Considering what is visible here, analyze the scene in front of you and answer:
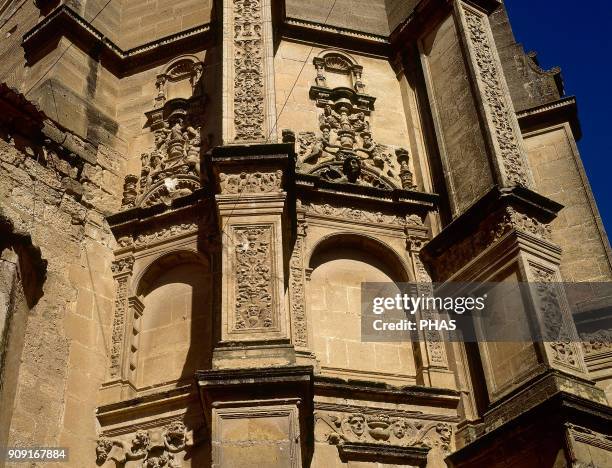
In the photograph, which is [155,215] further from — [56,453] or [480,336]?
[480,336]

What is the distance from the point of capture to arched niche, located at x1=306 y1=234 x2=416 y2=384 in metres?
10.9

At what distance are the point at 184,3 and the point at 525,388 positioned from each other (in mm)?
9969

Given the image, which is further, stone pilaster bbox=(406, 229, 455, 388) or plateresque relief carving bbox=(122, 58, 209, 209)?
plateresque relief carving bbox=(122, 58, 209, 209)

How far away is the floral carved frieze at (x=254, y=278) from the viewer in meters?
9.05

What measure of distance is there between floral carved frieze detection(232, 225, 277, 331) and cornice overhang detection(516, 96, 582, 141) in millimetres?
7004

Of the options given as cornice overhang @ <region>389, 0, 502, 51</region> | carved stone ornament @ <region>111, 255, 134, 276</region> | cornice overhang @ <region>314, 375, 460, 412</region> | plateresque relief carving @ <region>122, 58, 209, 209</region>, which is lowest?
cornice overhang @ <region>314, 375, 460, 412</region>

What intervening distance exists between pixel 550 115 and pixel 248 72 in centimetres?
617

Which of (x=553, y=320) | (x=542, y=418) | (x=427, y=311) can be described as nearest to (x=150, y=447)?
(x=427, y=311)

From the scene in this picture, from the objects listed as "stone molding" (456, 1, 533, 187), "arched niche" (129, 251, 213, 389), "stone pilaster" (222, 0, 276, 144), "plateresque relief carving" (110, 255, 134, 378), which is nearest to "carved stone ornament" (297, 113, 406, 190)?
"stone pilaster" (222, 0, 276, 144)

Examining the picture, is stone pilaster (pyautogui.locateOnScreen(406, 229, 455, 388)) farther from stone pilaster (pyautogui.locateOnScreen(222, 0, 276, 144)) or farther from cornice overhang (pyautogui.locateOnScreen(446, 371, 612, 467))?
stone pilaster (pyautogui.locateOnScreen(222, 0, 276, 144))

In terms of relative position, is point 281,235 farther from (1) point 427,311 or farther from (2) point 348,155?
(2) point 348,155

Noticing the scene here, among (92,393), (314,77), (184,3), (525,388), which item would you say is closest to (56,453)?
(92,393)

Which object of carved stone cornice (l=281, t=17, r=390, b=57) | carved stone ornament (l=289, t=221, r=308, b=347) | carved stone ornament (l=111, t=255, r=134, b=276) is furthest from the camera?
carved stone cornice (l=281, t=17, r=390, b=57)

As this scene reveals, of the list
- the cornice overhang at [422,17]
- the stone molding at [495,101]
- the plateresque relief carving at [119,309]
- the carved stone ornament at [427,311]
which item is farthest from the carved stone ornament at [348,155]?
the plateresque relief carving at [119,309]
